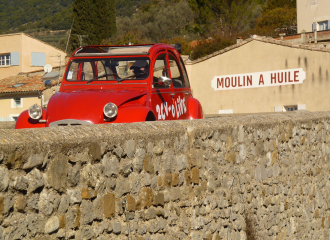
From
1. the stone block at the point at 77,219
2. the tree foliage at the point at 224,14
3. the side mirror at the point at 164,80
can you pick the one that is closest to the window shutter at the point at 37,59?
the tree foliage at the point at 224,14

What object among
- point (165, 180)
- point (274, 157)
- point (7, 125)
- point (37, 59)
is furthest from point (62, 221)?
point (37, 59)

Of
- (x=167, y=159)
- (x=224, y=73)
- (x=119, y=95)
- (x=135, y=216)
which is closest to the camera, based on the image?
(x=135, y=216)

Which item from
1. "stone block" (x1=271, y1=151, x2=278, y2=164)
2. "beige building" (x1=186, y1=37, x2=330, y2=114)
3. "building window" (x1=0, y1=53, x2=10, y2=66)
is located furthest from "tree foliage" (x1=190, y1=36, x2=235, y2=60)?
"stone block" (x1=271, y1=151, x2=278, y2=164)

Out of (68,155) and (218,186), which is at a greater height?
(68,155)

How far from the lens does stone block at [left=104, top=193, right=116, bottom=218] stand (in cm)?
371

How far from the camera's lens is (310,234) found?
8117mm

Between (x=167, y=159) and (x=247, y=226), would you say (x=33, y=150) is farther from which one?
(x=247, y=226)

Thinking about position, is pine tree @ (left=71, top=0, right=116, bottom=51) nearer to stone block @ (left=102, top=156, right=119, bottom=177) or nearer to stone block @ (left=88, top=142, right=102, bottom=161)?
stone block @ (left=102, top=156, right=119, bottom=177)

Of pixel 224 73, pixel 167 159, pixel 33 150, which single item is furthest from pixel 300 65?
pixel 33 150

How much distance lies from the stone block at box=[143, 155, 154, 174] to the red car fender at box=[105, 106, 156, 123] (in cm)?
189

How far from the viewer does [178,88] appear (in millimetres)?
8320

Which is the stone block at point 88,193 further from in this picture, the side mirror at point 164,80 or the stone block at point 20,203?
the side mirror at point 164,80

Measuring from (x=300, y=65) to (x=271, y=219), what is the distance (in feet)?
69.6

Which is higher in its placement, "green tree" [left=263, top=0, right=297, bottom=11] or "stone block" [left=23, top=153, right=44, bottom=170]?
"green tree" [left=263, top=0, right=297, bottom=11]
